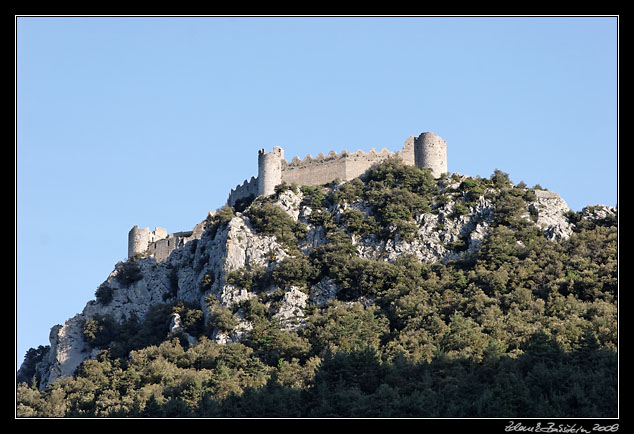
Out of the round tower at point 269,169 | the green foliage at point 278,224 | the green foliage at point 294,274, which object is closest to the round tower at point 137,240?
the round tower at point 269,169

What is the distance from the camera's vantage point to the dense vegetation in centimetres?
4384

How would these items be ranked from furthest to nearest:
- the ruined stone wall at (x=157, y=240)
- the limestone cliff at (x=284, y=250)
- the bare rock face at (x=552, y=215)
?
the ruined stone wall at (x=157, y=240) → the bare rock face at (x=552, y=215) → the limestone cliff at (x=284, y=250)

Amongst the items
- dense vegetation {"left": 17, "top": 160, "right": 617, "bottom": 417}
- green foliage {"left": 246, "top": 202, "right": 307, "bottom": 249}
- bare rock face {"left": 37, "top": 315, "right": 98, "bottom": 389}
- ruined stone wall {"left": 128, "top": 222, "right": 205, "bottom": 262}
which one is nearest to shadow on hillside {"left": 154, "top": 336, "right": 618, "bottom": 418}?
dense vegetation {"left": 17, "top": 160, "right": 617, "bottom": 417}

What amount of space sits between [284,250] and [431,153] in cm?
1135

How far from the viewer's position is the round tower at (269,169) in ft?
228

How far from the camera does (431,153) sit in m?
69.1

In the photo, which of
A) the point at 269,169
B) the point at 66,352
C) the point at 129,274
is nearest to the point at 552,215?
the point at 269,169

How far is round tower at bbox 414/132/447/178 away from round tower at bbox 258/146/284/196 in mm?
7917

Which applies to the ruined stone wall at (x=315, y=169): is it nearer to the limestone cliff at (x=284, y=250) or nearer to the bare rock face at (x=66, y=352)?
the limestone cliff at (x=284, y=250)

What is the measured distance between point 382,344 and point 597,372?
1363 centimetres

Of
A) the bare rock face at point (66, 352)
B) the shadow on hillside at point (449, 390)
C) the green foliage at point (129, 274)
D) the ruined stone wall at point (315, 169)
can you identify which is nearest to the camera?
the shadow on hillside at point (449, 390)

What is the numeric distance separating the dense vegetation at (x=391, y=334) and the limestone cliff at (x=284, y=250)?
39 centimetres

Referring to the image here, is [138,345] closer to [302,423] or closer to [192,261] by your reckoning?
[192,261]

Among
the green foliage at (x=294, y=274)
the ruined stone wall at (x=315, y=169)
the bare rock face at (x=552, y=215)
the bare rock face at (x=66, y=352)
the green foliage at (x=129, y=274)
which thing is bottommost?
the bare rock face at (x=66, y=352)
